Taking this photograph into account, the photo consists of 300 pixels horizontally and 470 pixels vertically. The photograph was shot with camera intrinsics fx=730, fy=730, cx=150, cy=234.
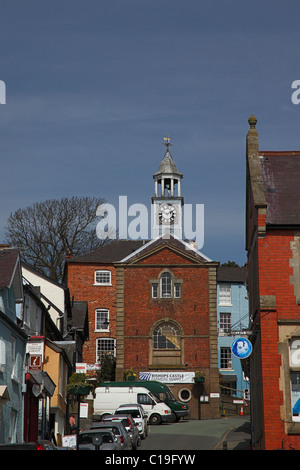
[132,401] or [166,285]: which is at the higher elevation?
[166,285]

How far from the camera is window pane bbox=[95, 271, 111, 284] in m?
67.1

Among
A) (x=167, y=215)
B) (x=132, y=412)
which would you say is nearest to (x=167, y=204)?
(x=167, y=215)

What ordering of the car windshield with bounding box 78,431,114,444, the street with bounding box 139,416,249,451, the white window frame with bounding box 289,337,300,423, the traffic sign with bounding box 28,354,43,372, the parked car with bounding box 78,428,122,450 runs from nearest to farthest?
the white window frame with bounding box 289,337,300,423 < the parked car with bounding box 78,428,122,450 < the car windshield with bounding box 78,431,114,444 < the traffic sign with bounding box 28,354,43,372 < the street with bounding box 139,416,249,451

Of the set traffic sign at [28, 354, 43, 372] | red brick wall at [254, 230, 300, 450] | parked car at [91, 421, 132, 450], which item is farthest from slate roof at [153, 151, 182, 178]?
red brick wall at [254, 230, 300, 450]

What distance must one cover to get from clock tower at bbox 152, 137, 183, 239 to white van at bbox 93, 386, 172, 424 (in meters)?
28.5

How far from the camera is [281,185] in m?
24.1

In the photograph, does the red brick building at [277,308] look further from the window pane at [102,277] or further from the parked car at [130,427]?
the window pane at [102,277]

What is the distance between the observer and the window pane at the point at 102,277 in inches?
2640

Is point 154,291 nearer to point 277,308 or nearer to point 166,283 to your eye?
point 166,283

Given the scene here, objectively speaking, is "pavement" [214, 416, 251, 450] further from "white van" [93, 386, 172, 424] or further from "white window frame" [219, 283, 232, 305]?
"white window frame" [219, 283, 232, 305]

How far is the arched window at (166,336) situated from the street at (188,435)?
1221 centimetres

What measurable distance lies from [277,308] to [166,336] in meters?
36.8

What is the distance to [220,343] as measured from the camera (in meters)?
67.4
